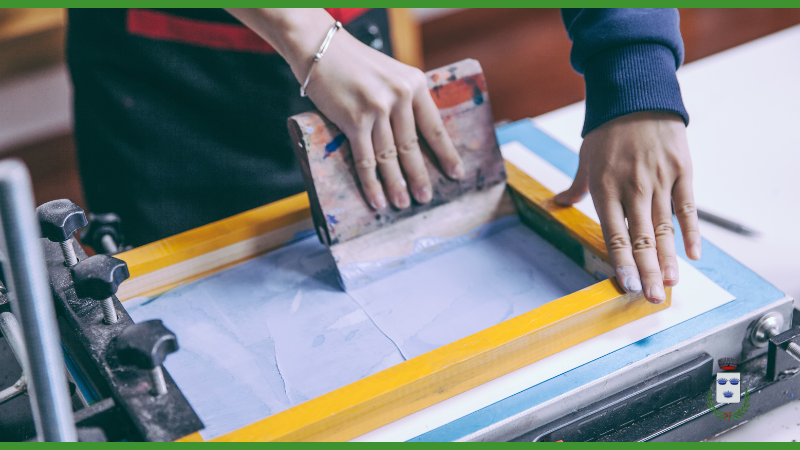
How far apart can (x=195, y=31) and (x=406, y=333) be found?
0.64m

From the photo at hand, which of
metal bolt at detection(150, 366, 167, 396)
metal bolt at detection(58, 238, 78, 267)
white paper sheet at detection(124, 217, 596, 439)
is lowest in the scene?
white paper sheet at detection(124, 217, 596, 439)

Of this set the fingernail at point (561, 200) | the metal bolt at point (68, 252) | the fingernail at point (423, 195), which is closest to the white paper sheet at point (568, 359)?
the fingernail at point (561, 200)

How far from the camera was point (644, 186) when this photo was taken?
2.83 feet

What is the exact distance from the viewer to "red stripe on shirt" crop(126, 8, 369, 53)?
3.65 ft

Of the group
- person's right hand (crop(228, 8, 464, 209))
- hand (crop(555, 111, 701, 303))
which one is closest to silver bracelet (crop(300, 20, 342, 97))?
person's right hand (crop(228, 8, 464, 209))

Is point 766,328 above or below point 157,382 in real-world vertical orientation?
below

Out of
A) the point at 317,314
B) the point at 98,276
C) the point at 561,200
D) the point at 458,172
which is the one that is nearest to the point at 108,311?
the point at 98,276

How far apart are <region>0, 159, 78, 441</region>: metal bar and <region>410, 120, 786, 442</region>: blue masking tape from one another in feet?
1.13

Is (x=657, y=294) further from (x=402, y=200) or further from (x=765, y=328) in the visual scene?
(x=402, y=200)

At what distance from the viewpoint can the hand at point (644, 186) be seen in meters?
0.85

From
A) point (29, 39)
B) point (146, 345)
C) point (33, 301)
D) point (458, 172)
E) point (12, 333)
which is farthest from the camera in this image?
point (29, 39)

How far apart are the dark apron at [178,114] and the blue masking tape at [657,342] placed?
27.6 inches

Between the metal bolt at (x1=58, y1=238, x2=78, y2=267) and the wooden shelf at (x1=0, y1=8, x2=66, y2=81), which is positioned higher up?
the metal bolt at (x1=58, y1=238, x2=78, y2=267)

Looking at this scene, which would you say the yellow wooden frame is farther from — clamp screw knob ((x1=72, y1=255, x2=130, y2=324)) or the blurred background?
the blurred background
